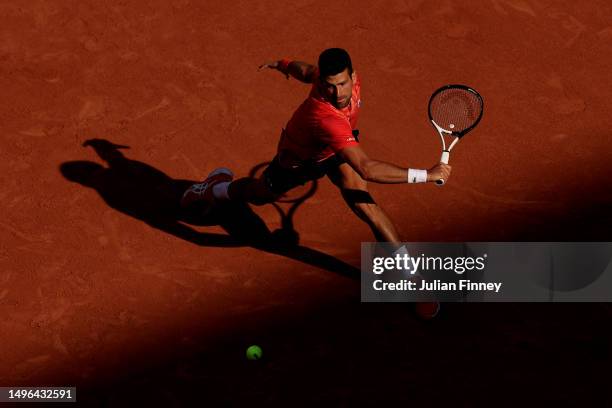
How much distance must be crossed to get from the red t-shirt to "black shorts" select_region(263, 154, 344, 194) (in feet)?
0.23

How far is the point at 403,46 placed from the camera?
903 centimetres

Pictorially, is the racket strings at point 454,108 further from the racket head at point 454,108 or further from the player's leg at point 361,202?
the player's leg at point 361,202

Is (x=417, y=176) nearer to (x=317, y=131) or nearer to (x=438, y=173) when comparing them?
(x=438, y=173)

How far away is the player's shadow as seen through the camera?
722cm

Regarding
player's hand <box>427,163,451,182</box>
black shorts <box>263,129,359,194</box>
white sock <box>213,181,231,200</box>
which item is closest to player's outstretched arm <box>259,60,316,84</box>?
black shorts <box>263,129,359,194</box>

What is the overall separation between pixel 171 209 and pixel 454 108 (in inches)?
111

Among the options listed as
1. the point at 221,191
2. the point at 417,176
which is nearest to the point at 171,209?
the point at 221,191

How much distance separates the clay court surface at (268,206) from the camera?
6219mm

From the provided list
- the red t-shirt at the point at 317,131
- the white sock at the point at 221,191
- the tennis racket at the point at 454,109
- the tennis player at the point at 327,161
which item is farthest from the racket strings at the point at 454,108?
the white sock at the point at 221,191

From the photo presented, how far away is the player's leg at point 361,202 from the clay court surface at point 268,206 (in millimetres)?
691

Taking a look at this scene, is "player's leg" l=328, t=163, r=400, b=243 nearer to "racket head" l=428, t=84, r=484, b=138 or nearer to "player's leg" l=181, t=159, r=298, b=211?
"player's leg" l=181, t=159, r=298, b=211

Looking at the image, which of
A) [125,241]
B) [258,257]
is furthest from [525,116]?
[125,241]

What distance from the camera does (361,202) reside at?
20.7ft

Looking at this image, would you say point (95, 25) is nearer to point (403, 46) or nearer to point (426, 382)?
point (403, 46)
